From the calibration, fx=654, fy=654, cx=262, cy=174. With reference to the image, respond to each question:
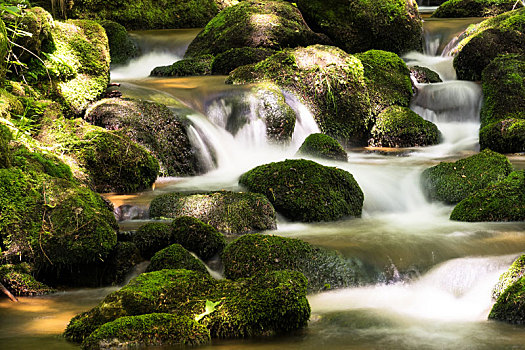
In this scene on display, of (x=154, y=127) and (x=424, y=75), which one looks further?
(x=424, y=75)

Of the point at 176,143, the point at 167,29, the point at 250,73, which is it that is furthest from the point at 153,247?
the point at 167,29

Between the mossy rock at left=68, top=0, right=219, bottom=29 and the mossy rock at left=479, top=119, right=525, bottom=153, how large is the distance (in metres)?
10.3

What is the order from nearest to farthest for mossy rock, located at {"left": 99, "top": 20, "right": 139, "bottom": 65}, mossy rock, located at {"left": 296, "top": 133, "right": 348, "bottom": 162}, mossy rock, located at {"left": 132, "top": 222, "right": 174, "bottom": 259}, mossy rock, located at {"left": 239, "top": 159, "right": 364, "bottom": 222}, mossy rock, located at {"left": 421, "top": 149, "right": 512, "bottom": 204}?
mossy rock, located at {"left": 132, "top": 222, "right": 174, "bottom": 259}
mossy rock, located at {"left": 239, "top": 159, "right": 364, "bottom": 222}
mossy rock, located at {"left": 421, "top": 149, "right": 512, "bottom": 204}
mossy rock, located at {"left": 296, "top": 133, "right": 348, "bottom": 162}
mossy rock, located at {"left": 99, "top": 20, "right": 139, "bottom": 65}

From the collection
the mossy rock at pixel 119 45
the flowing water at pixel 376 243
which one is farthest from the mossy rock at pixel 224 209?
the mossy rock at pixel 119 45

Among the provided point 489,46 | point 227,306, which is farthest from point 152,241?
point 489,46

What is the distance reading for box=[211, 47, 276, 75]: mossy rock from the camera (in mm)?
13034

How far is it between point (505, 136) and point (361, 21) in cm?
544

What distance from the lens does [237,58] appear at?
1311 centimetres

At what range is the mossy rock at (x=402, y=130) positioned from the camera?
1220 centimetres

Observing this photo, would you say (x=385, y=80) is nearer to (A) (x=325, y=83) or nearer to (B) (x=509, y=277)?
(A) (x=325, y=83)

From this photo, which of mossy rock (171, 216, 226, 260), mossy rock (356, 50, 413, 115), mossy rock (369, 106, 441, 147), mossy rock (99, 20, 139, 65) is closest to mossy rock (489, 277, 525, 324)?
→ mossy rock (171, 216, 226, 260)

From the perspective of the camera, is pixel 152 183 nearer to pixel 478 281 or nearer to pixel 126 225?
pixel 126 225

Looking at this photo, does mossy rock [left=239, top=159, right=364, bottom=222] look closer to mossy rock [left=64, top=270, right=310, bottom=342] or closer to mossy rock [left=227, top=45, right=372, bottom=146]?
mossy rock [left=64, top=270, right=310, bottom=342]

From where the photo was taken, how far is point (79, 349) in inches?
153
